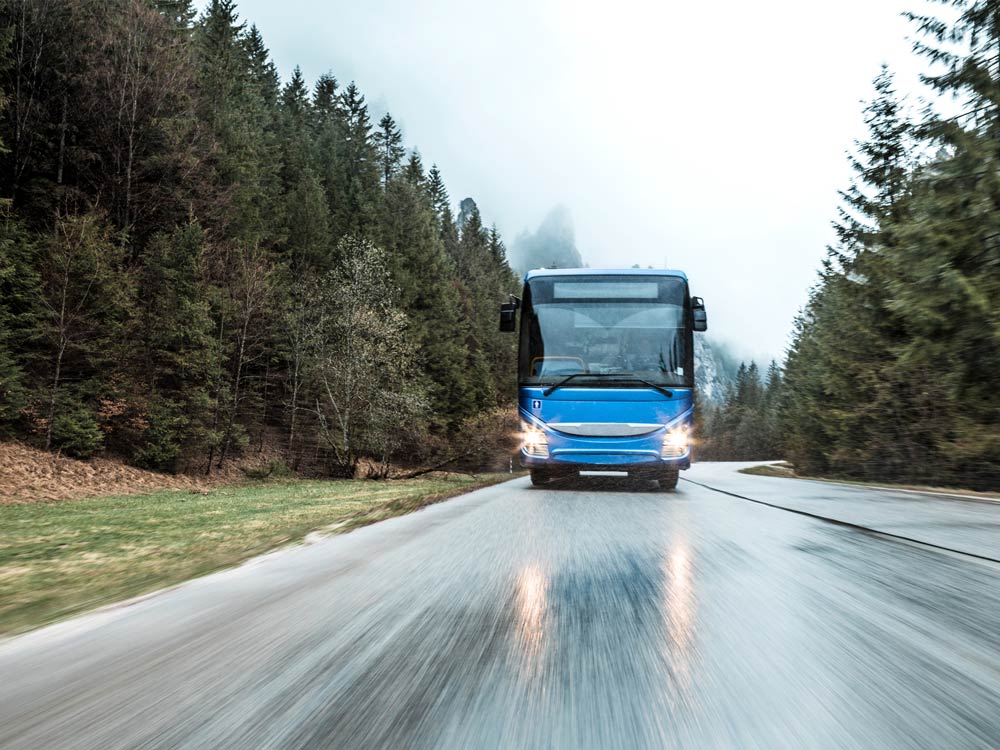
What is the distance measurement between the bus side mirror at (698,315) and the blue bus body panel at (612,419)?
1.28m

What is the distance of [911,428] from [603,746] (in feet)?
73.5

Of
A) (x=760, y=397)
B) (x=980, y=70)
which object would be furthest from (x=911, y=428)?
(x=760, y=397)

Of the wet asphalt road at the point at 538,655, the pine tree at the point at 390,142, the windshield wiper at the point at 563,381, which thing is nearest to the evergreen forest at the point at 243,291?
the windshield wiper at the point at 563,381

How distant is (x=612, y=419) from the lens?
34.3 ft

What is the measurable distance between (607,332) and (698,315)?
1.71 meters

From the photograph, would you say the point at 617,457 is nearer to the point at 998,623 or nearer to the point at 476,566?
the point at 476,566

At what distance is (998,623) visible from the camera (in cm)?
285

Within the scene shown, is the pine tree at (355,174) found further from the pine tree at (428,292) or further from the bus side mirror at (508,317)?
the bus side mirror at (508,317)

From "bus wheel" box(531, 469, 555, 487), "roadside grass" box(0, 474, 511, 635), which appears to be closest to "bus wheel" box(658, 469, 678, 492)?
"bus wheel" box(531, 469, 555, 487)

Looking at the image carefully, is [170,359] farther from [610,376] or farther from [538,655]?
[538,655]

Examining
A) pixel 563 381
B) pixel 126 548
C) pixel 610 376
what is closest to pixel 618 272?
pixel 610 376

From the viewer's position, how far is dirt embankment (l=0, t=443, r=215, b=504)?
15.2 m

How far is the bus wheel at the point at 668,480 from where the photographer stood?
11.6m

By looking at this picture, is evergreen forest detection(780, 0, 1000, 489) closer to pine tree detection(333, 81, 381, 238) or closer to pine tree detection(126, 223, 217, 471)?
pine tree detection(126, 223, 217, 471)
